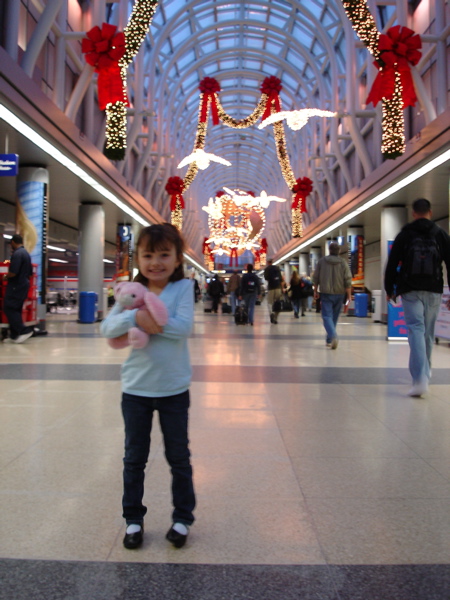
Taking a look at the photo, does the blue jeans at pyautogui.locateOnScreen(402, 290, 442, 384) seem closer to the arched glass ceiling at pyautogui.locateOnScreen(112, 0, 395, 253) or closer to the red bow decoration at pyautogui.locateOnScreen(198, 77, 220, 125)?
the arched glass ceiling at pyautogui.locateOnScreen(112, 0, 395, 253)

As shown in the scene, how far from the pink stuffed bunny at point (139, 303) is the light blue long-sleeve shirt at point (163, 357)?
0.05m

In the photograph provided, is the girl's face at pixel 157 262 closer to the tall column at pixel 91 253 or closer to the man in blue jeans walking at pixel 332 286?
the man in blue jeans walking at pixel 332 286

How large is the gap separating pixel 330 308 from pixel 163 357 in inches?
320

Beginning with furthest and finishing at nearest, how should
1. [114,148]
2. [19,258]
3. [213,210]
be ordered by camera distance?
[213,210], [114,148], [19,258]

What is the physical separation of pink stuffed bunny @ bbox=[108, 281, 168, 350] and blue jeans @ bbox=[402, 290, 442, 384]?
3.89 m

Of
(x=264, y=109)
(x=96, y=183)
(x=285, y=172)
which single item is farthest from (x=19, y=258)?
(x=285, y=172)

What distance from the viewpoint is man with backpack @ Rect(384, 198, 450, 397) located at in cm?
553

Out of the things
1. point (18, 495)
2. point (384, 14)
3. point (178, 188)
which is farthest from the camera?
point (178, 188)

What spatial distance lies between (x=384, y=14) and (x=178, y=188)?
11.6m

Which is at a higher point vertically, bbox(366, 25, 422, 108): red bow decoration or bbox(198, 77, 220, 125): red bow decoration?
bbox(198, 77, 220, 125): red bow decoration

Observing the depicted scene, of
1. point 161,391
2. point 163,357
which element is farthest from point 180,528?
point 163,357

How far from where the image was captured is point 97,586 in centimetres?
199

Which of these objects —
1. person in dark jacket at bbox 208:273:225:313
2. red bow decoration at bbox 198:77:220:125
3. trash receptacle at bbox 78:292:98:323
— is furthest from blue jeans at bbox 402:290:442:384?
person in dark jacket at bbox 208:273:225:313

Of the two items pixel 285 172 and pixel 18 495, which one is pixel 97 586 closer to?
pixel 18 495
